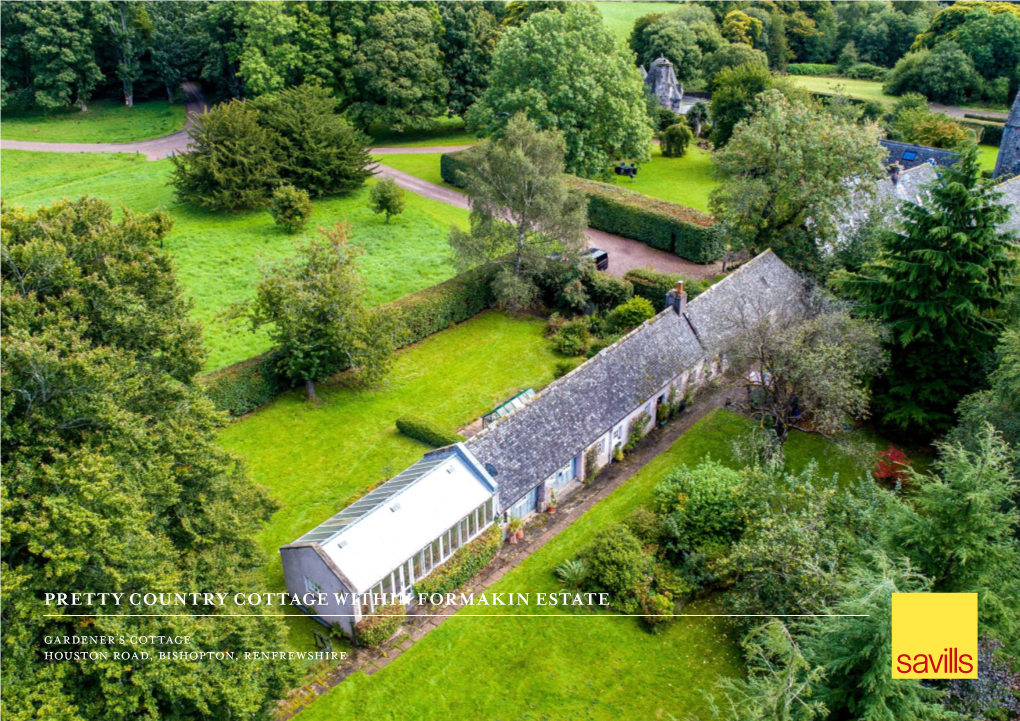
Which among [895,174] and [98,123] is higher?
[895,174]

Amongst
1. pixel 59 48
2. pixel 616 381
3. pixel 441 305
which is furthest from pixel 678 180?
pixel 59 48

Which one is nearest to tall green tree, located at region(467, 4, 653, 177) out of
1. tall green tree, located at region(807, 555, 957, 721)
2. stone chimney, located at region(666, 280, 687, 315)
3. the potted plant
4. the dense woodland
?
the dense woodland

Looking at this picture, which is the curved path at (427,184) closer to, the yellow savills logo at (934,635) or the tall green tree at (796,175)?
the tall green tree at (796,175)

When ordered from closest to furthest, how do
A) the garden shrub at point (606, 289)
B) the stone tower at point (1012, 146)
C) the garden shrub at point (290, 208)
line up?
the garden shrub at point (606, 289), the garden shrub at point (290, 208), the stone tower at point (1012, 146)

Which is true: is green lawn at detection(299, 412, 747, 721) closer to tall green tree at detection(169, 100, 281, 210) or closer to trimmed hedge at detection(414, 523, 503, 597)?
trimmed hedge at detection(414, 523, 503, 597)

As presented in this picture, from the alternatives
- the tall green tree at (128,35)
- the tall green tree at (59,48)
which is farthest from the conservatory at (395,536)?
the tall green tree at (128,35)

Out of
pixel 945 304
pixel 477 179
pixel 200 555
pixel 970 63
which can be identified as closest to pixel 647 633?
pixel 200 555

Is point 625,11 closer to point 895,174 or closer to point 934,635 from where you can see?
point 895,174
